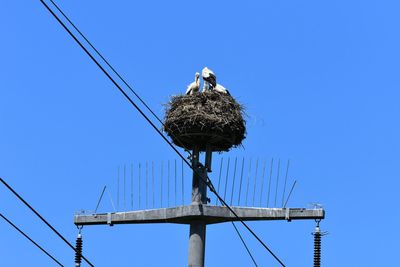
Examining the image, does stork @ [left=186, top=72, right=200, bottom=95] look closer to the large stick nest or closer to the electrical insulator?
the large stick nest

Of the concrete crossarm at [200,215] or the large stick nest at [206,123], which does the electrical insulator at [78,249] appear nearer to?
the concrete crossarm at [200,215]

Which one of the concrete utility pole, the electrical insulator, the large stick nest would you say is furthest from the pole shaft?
the electrical insulator

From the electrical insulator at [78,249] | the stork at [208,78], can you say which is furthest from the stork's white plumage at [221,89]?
the electrical insulator at [78,249]

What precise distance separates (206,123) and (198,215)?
62.2 inches

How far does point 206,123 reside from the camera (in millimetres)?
20031

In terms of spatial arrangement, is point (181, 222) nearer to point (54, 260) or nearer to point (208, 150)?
point (208, 150)

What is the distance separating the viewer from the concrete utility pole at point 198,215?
62.7 ft

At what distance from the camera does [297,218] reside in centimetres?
1889

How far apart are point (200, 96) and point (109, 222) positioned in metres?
2.69

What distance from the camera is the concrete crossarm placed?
746 inches

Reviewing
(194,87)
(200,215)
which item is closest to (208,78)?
(194,87)

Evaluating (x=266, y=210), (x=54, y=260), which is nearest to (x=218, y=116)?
(x=266, y=210)

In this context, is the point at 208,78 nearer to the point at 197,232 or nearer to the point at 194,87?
the point at 194,87

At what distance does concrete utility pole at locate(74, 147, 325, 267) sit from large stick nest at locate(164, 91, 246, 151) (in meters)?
0.23
